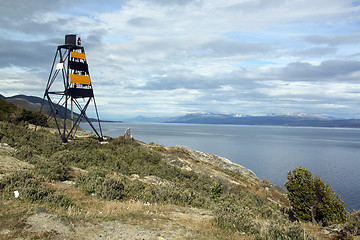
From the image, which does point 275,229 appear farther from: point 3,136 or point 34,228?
point 3,136

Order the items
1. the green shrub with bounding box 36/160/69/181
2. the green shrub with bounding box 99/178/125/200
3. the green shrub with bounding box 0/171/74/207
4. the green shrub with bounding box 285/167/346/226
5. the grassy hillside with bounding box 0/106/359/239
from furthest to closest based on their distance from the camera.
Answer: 1. the green shrub with bounding box 285/167/346/226
2. the green shrub with bounding box 36/160/69/181
3. the green shrub with bounding box 99/178/125/200
4. the green shrub with bounding box 0/171/74/207
5. the grassy hillside with bounding box 0/106/359/239

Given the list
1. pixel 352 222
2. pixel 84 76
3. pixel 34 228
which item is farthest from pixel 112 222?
pixel 84 76

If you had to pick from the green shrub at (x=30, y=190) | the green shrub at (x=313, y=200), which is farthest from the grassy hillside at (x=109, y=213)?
the green shrub at (x=313, y=200)

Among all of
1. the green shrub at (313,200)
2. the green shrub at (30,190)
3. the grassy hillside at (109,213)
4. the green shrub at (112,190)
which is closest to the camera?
the grassy hillside at (109,213)

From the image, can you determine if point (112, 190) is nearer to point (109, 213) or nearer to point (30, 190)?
point (109, 213)

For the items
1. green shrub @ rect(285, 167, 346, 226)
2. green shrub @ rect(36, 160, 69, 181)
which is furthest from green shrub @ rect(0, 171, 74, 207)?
green shrub @ rect(285, 167, 346, 226)

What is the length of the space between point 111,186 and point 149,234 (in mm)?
5513

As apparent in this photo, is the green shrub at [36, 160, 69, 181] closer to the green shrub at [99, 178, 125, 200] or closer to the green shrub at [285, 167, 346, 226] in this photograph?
the green shrub at [99, 178, 125, 200]

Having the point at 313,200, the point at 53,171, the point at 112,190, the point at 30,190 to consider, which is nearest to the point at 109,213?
the point at 112,190

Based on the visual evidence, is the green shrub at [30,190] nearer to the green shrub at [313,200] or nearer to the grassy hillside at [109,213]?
the grassy hillside at [109,213]

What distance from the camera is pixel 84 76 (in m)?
27.8

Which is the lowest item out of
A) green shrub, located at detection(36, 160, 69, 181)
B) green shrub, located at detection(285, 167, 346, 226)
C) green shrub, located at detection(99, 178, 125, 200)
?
green shrub, located at detection(285, 167, 346, 226)

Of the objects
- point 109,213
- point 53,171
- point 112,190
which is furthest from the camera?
point 53,171

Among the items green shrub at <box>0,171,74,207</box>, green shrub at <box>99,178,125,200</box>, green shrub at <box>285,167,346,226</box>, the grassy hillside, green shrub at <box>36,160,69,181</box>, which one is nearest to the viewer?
the grassy hillside
